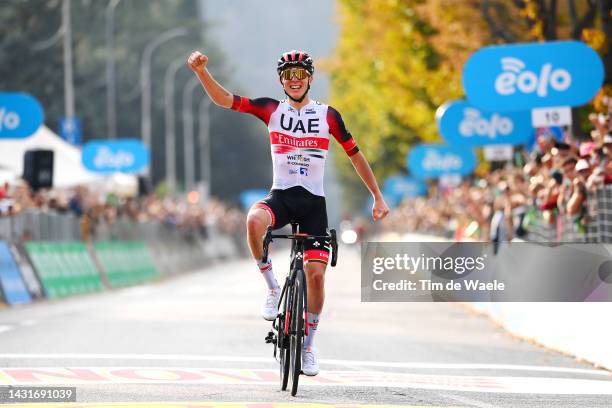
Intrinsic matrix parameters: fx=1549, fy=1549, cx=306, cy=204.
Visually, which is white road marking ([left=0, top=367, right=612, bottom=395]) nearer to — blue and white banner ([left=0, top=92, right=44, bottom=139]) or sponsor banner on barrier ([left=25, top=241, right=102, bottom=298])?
sponsor banner on barrier ([left=25, top=241, right=102, bottom=298])

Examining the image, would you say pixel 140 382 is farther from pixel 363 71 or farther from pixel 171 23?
pixel 171 23

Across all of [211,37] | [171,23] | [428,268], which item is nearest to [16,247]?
[428,268]

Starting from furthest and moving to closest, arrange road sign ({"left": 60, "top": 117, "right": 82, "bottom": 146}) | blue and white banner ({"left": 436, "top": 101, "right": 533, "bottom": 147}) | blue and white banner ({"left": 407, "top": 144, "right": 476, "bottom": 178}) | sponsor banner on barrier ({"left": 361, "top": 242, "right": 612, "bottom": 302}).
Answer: road sign ({"left": 60, "top": 117, "right": 82, "bottom": 146}), blue and white banner ({"left": 407, "top": 144, "right": 476, "bottom": 178}), blue and white banner ({"left": 436, "top": 101, "right": 533, "bottom": 147}), sponsor banner on barrier ({"left": 361, "top": 242, "right": 612, "bottom": 302})

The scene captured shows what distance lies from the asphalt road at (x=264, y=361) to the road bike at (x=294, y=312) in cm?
20

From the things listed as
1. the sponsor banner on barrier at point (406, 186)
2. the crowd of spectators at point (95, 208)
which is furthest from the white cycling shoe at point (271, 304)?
the sponsor banner on barrier at point (406, 186)

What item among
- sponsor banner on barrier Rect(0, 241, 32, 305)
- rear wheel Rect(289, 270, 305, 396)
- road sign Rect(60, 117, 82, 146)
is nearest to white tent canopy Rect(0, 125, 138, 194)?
road sign Rect(60, 117, 82, 146)

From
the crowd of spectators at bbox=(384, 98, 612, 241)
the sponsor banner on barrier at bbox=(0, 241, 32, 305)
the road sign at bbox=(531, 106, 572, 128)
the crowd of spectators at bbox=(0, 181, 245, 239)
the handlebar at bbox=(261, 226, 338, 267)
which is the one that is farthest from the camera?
the crowd of spectators at bbox=(0, 181, 245, 239)

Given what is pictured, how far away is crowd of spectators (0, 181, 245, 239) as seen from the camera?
28047 mm

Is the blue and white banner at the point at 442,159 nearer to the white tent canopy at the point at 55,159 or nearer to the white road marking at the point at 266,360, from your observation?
the white tent canopy at the point at 55,159

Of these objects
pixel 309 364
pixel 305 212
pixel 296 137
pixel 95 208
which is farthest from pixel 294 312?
pixel 95 208

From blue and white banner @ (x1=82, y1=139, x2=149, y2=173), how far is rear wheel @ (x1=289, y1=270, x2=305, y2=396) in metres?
30.0

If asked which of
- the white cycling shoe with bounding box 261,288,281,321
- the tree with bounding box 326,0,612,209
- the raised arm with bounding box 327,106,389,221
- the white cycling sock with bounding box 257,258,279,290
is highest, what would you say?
the tree with bounding box 326,0,612,209

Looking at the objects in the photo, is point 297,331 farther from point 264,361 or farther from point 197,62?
point 264,361

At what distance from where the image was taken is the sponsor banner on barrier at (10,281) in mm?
24125
